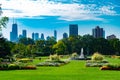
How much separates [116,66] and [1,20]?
14.0 meters

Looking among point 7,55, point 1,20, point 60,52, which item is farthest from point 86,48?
point 1,20

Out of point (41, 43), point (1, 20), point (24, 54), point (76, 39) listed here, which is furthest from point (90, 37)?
point (1, 20)

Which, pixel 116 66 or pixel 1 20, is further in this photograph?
pixel 1 20

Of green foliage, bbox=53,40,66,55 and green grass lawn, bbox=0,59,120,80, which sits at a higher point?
green foliage, bbox=53,40,66,55

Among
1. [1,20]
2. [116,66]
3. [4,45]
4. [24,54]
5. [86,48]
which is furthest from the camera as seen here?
[86,48]

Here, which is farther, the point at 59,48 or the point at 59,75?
the point at 59,48

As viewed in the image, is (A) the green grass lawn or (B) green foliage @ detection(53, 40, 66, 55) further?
(B) green foliage @ detection(53, 40, 66, 55)

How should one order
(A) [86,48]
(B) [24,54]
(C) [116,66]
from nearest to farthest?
(C) [116,66]
(B) [24,54]
(A) [86,48]

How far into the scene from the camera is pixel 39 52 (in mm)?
116875

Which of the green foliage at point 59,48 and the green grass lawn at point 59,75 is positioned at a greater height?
the green foliage at point 59,48

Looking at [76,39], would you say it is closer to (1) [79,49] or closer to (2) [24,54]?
(1) [79,49]

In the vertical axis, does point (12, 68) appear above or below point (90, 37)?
below

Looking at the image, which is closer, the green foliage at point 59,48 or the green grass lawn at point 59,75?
the green grass lawn at point 59,75

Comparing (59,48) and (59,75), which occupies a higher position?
(59,48)
